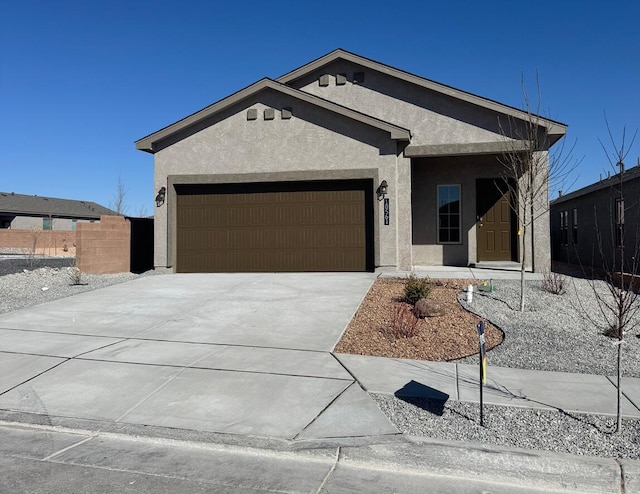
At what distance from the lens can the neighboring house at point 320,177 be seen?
1412 cm

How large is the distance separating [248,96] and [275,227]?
397 centimetres

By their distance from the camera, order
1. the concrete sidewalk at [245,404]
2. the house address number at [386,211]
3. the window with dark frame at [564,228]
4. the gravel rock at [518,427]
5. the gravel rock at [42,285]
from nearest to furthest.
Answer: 1. the concrete sidewalk at [245,404]
2. the gravel rock at [518,427]
3. the gravel rock at [42,285]
4. the house address number at [386,211]
5. the window with dark frame at [564,228]

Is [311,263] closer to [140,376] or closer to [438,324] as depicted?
[438,324]

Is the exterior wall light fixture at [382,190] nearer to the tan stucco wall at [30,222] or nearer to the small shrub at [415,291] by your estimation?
the small shrub at [415,291]

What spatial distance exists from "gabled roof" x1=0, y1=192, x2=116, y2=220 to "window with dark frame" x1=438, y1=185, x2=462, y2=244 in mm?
40284

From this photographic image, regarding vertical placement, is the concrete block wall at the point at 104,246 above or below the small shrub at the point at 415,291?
above

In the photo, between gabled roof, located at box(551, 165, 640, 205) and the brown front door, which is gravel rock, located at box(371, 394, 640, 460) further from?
the brown front door

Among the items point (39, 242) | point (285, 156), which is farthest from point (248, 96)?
point (39, 242)

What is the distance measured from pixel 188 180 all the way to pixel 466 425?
1217 centimetres

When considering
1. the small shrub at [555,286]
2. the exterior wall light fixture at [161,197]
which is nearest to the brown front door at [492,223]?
the small shrub at [555,286]

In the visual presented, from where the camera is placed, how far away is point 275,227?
14.7 m

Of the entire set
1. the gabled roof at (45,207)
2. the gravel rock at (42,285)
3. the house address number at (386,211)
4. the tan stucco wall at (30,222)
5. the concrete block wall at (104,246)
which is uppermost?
the gabled roof at (45,207)

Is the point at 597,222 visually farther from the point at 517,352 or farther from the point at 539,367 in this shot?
the point at 539,367

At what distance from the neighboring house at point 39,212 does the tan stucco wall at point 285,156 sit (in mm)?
32514
